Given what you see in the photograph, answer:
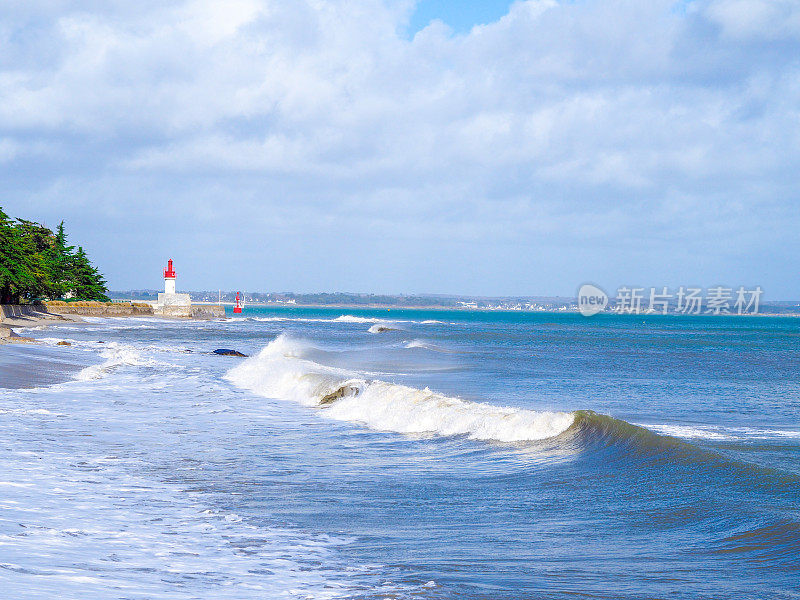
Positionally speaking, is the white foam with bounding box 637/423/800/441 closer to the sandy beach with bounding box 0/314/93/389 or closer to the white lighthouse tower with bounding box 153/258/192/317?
the sandy beach with bounding box 0/314/93/389

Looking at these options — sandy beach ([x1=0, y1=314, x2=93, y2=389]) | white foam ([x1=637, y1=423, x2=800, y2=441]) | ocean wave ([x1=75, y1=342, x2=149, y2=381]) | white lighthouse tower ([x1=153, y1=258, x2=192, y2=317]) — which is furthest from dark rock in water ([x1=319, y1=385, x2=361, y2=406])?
white lighthouse tower ([x1=153, y1=258, x2=192, y2=317])

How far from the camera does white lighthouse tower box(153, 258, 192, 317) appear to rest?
98500mm

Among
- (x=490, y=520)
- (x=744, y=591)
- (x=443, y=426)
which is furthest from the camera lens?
(x=443, y=426)

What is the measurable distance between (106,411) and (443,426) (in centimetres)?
710

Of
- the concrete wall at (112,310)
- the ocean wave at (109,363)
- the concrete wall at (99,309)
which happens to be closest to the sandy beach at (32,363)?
the ocean wave at (109,363)

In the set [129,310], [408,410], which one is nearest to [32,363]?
[408,410]

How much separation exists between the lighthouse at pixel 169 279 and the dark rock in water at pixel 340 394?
78.3 meters

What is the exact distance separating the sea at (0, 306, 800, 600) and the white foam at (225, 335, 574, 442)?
7 centimetres

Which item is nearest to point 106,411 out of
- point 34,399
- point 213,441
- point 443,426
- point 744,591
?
point 34,399

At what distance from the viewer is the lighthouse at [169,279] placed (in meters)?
95.1

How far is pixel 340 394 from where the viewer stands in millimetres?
19969

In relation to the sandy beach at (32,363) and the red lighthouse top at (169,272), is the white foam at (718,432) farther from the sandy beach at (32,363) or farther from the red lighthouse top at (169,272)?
the red lighthouse top at (169,272)

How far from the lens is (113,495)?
8.89m

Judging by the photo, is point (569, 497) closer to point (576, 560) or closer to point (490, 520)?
point (490, 520)
